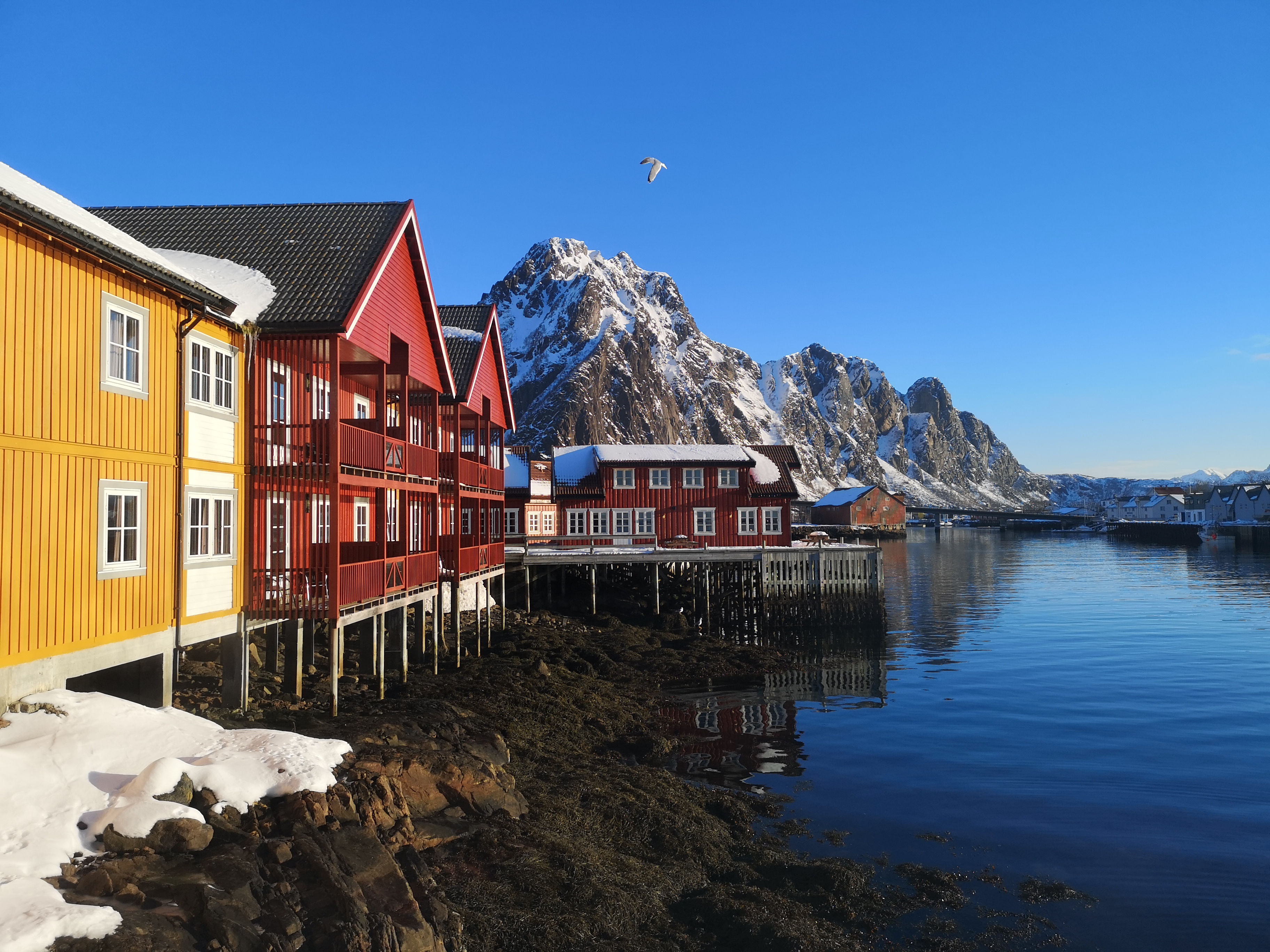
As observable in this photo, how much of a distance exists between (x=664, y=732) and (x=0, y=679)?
1386 cm

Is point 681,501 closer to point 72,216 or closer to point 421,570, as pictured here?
point 421,570

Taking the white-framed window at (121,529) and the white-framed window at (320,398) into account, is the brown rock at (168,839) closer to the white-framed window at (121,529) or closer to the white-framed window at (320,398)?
the white-framed window at (121,529)

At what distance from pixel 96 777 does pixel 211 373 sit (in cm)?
790

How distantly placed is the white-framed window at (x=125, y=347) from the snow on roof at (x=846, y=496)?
13735 centimetres

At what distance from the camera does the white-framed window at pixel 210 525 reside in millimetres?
14344

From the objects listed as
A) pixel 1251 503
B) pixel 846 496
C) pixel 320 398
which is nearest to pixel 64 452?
pixel 320 398

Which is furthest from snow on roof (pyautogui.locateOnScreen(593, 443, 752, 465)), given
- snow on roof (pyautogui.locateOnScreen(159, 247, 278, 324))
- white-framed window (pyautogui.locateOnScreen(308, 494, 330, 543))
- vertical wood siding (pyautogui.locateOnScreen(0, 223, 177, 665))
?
vertical wood siding (pyautogui.locateOnScreen(0, 223, 177, 665))

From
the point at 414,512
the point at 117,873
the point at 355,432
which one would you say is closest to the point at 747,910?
the point at 117,873

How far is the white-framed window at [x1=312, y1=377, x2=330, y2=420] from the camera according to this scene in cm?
2016

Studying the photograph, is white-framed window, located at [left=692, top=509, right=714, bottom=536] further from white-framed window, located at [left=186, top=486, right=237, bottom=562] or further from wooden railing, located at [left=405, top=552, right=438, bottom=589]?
white-framed window, located at [left=186, top=486, right=237, bottom=562]

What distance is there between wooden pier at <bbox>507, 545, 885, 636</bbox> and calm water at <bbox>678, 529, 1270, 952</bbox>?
3137 mm

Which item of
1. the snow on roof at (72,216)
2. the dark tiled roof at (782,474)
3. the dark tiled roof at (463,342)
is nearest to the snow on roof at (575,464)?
the dark tiled roof at (782,474)

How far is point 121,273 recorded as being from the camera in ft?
41.5

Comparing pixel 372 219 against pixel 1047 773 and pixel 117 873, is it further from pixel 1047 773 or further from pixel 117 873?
pixel 1047 773
